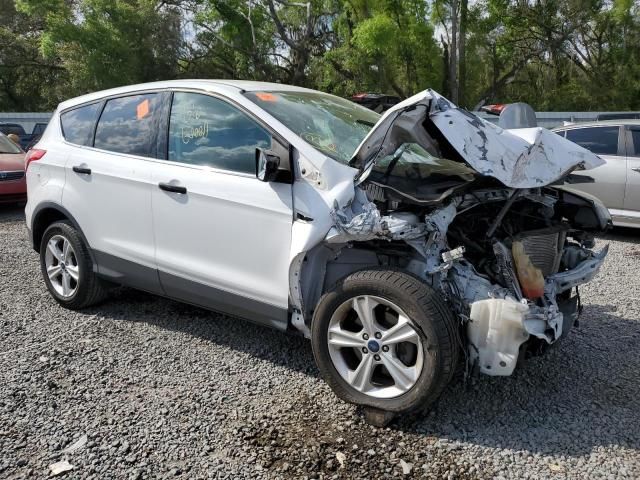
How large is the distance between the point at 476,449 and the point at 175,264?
2127 millimetres

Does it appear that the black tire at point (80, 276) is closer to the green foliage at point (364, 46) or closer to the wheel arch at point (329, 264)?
the wheel arch at point (329, 264)

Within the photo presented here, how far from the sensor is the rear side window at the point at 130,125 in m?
3.75

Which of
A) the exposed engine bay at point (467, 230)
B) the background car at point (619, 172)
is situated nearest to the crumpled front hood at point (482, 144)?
the exposed engine bay at point (467, 230)

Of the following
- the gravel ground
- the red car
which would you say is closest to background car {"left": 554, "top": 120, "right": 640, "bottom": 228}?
the gravel ground

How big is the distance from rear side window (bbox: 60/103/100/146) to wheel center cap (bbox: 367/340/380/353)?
2736 millimetres

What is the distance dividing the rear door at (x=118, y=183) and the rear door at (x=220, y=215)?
0.15 m

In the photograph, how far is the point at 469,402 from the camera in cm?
309

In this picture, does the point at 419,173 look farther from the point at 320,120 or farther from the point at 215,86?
the point at 215,86

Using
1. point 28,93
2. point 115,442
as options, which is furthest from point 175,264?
point 28,93

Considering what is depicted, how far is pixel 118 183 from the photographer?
381 cm

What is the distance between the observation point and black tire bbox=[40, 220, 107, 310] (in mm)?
4191

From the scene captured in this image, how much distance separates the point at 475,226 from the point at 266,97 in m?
1.53

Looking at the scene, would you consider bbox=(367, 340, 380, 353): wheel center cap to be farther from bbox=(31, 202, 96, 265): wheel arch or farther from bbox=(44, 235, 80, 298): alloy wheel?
bbox=(44, 235, 80, 298): alloy wheel

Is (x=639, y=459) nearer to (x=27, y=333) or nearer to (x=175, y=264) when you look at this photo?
(x=175, y=264)
